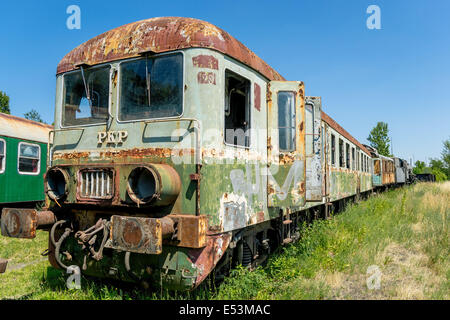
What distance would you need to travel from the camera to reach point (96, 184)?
3.87 meters

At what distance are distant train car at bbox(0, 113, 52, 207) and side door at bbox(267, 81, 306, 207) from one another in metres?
8.11

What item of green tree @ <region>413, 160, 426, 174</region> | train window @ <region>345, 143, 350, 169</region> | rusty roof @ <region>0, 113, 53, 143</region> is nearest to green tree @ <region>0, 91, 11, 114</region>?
rusty roof @ <region>0, 113, 53, 143</region>

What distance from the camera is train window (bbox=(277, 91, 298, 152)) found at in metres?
4.99

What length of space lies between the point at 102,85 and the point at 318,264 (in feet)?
12.5

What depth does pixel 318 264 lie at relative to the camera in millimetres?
5184

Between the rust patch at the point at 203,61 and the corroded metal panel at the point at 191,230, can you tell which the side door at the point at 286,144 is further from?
the corroded metal panel at the point at 191,230

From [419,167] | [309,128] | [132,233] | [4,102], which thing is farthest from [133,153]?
[419,167]

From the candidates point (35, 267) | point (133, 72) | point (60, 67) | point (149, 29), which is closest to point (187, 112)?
point (133, 72)

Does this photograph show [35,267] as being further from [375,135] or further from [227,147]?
[375,135]

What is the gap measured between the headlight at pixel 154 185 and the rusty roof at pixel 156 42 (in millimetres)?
1329

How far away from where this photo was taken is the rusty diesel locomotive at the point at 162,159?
3531 mm

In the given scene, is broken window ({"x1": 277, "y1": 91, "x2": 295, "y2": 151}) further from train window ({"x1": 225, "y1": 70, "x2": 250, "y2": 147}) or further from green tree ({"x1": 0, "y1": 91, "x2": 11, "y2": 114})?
green tree ({"x1": 0, "y1": 91, "x2": 11, "y2": 114})

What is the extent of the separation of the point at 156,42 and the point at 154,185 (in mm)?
1580

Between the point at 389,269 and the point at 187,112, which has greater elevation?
the point at 187,112
